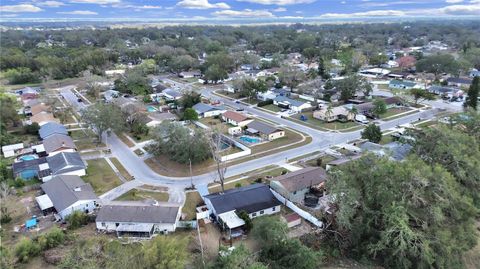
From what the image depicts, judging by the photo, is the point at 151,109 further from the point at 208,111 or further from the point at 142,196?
the point at 142,196

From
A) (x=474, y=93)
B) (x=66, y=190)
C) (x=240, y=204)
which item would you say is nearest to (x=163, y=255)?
(x=240, y=204)

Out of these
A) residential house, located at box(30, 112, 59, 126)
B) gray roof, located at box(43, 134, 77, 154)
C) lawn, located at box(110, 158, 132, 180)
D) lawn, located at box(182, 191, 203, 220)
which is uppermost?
gray roof, located at box(43, 134, 77, 154)

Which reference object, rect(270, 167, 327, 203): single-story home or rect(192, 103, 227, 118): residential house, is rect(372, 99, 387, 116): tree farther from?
rect(270, 167, 327, 203): single-story home

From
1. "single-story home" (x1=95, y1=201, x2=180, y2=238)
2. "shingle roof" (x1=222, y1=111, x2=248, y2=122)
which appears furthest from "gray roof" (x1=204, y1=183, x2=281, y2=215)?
"shingle roof" (x1=222, y1=111, x2=248, y2=122)

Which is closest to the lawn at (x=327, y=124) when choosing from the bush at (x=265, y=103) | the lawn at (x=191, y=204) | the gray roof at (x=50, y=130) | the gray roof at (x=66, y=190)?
the bush at (x=265, y=103)

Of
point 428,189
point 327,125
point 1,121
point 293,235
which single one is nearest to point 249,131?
point 327,125

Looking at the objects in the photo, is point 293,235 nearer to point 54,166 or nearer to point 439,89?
point 54,166

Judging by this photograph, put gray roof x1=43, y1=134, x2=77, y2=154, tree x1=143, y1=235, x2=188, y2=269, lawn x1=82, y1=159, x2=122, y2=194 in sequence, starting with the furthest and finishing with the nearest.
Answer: gray roof x1=43, y1=134, x2=77, y2=154 → lawn x1=82, y1=159, x2=122, y2=194 → tree x1=143, y1=235, x2=188, y2=269
